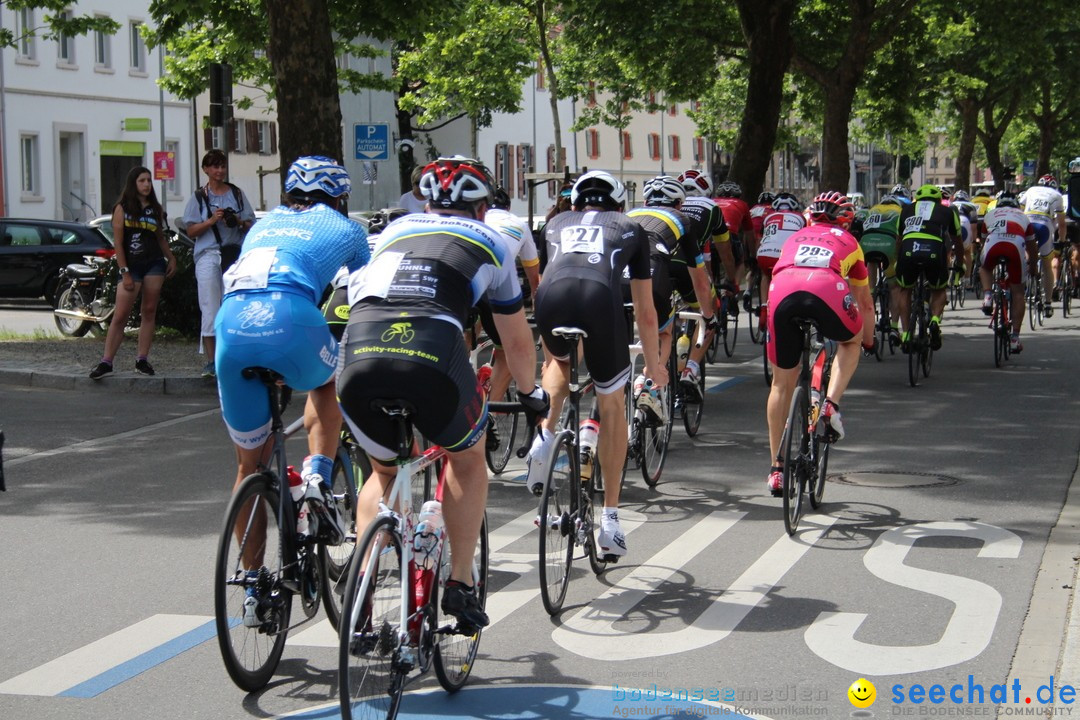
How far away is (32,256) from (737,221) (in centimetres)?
1389

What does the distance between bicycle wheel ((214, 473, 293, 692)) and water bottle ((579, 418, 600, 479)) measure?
1.87m

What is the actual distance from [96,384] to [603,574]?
8.37 m

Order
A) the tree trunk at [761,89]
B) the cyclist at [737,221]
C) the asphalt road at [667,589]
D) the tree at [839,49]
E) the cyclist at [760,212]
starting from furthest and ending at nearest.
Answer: the tree at [839,49] < the tree trunk at [761,89] < the cyclist at [760,212] < the cyclist at [737,221] < the asphalt road at [667,589]

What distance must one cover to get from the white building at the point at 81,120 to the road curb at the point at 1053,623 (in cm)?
3769

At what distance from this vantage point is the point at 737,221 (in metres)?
17.2

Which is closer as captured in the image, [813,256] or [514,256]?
[514,256]

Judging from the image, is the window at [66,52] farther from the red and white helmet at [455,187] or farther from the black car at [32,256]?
the red and white helmet at [455,187]

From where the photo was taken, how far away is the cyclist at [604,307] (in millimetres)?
7297

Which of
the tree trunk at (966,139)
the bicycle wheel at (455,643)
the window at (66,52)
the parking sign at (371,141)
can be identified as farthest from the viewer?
the tree trunk at (966,139)

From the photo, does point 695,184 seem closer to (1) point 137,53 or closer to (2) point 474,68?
(2) point 474,68

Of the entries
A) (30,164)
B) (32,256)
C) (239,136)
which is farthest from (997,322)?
(239,136)

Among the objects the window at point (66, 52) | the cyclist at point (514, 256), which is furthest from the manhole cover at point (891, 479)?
the window at point (66, 52)

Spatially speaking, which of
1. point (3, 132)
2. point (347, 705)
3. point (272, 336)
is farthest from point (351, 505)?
point (3, 132)

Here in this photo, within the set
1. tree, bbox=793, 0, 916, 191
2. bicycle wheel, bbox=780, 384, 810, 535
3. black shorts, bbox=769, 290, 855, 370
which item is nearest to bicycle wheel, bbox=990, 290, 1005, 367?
black shorts, bbox=769, 290, 855, 370
